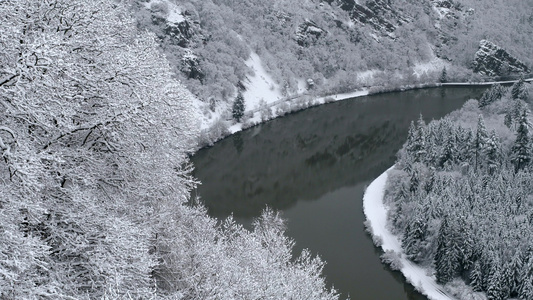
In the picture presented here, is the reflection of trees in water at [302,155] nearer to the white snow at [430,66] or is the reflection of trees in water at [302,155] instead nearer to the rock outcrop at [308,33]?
the white snow at [430,66]

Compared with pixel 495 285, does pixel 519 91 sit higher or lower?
higher

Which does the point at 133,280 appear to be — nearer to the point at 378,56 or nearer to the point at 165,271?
the point at 165,271

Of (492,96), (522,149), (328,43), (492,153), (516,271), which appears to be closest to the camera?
(516,271)

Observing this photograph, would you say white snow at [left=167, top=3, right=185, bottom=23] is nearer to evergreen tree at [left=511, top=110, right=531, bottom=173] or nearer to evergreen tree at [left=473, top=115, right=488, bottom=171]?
evergreen tree at [left=473, top=115, right=488, bottom=171]

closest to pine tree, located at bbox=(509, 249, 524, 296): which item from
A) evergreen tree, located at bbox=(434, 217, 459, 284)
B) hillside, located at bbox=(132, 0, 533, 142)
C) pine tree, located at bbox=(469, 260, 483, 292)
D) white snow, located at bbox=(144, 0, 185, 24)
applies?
pine tree, located at bbox=(469, 260, 483, 292)

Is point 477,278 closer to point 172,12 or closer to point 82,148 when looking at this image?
point 82,148

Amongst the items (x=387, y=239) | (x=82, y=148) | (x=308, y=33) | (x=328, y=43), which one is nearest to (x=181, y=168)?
(x=82, y=148)

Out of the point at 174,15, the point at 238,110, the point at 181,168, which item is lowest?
the point at 238,110

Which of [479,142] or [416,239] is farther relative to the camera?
[479,142]
